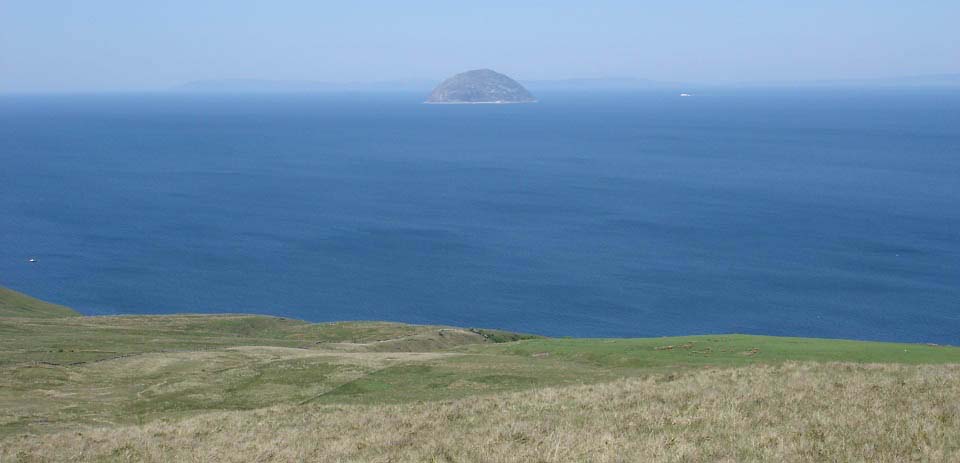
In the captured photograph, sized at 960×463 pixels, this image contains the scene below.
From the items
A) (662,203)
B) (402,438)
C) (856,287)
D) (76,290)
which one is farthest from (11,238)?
(402,438)

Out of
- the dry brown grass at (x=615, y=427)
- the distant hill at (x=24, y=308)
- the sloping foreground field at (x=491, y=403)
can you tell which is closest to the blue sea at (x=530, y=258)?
the distant hill at (x=24, y=308)

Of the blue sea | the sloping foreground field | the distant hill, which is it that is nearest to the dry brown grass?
the sloping foreground field

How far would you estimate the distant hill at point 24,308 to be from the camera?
7715 centimetres

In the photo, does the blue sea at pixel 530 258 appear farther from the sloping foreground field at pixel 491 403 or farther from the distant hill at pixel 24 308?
the sloping foreground field at pixel 491 403

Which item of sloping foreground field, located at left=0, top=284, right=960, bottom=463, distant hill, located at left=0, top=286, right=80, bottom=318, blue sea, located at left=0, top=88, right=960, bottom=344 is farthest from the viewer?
blue sea, located at left=0, top=88, right=960, bottom=344

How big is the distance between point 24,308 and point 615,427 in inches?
3051

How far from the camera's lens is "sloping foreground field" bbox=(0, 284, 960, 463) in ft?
61.0

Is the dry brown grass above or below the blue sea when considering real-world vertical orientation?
above

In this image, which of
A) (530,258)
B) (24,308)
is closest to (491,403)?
(24,308)

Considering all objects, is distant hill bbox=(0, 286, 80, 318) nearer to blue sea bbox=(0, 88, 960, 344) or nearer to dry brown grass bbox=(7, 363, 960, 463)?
blue sea bbox=(0, 88, 960, 344)

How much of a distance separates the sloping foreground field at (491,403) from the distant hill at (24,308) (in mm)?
28278

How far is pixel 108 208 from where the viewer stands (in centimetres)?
18162

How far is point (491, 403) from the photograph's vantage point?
25922mm

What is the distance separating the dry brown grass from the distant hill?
59074 mm
